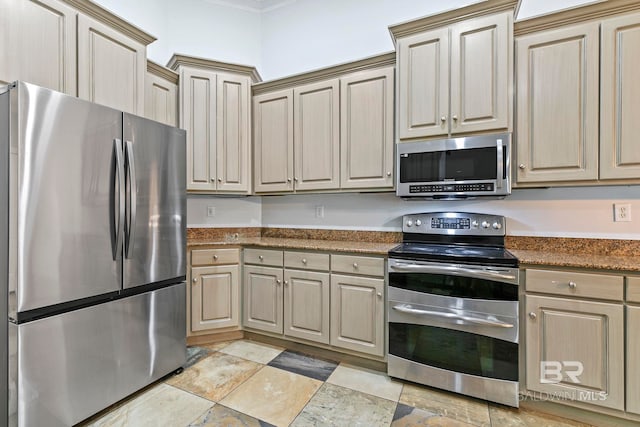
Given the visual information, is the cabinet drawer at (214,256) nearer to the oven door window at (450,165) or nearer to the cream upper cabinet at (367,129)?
the cream upper cabinet at (367,129)

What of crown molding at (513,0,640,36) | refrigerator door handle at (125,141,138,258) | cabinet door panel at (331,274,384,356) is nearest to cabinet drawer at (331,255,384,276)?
cabinet door panel at (331,274,384,356)

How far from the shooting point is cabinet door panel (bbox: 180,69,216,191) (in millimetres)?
2715

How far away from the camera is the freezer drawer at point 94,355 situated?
56.4 inches

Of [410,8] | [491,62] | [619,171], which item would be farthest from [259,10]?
[619,171]

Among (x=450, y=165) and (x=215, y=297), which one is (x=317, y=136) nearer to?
(x=450, y=165)

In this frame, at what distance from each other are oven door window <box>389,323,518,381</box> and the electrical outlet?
114cm

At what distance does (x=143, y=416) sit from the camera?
1.74 metres

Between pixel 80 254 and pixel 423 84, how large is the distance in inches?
94.8

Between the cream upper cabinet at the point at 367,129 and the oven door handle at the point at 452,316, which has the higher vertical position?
the cream upper cabinet at the point at 367,129

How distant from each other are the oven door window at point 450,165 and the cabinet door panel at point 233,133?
4.94ft

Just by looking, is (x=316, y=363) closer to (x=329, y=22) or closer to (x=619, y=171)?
(x=619, y=171)

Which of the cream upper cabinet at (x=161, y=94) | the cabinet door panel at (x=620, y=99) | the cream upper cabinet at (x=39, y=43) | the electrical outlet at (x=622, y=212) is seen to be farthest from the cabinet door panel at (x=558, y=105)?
the cream upper cabinet at (x=39, y=43)

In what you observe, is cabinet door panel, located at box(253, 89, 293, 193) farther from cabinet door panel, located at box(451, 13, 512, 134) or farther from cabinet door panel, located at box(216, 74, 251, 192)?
cabinet door panel, located at box(451, 13, 512, 134)

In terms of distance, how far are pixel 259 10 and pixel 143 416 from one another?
3808 millimetres
